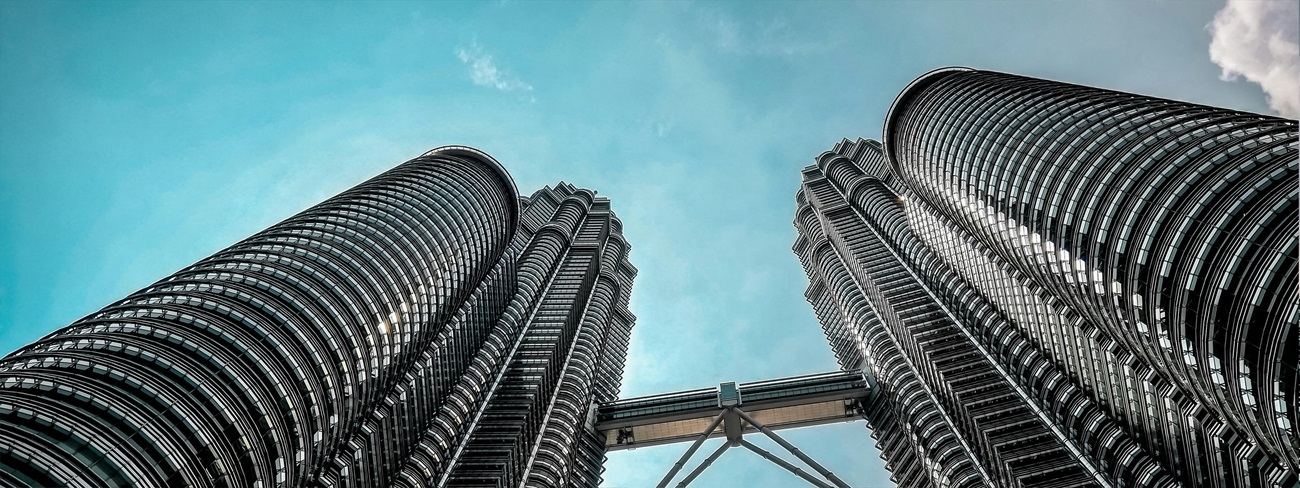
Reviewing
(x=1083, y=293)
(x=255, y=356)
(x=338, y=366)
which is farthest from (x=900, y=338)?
(x=255, y=356)

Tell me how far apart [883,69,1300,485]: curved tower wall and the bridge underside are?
38.6 m

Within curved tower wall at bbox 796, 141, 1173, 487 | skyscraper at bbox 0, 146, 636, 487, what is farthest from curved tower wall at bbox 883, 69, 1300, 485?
skyscraper at bbox 0, 146, 636, 487

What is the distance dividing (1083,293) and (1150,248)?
11.0 metres

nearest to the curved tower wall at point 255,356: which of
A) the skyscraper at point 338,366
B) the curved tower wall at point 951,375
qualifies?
the skyscraper at point 338,366

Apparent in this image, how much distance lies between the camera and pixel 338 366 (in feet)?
201

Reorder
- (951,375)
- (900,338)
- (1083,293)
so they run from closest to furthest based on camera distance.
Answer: (1083,293) → (951,375) → (900,338)

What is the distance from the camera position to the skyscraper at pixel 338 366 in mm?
41781

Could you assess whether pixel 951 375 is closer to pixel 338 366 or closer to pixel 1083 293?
pixel 1083 293

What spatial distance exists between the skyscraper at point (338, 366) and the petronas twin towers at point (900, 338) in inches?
8.3

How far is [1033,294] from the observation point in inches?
3285

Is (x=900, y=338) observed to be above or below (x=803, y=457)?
above

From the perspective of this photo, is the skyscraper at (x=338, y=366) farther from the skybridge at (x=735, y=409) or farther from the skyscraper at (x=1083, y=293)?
the skyscraper at (x=1083, y=293)

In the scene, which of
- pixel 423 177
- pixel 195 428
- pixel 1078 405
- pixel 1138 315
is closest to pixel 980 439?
pixel 1078 405

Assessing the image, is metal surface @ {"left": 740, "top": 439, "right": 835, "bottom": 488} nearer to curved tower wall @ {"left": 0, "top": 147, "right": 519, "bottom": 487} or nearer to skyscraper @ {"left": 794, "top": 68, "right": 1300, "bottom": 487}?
skyscraper @ {"left": 794, "top": 68, "right": 1300, "bottom": 487}
